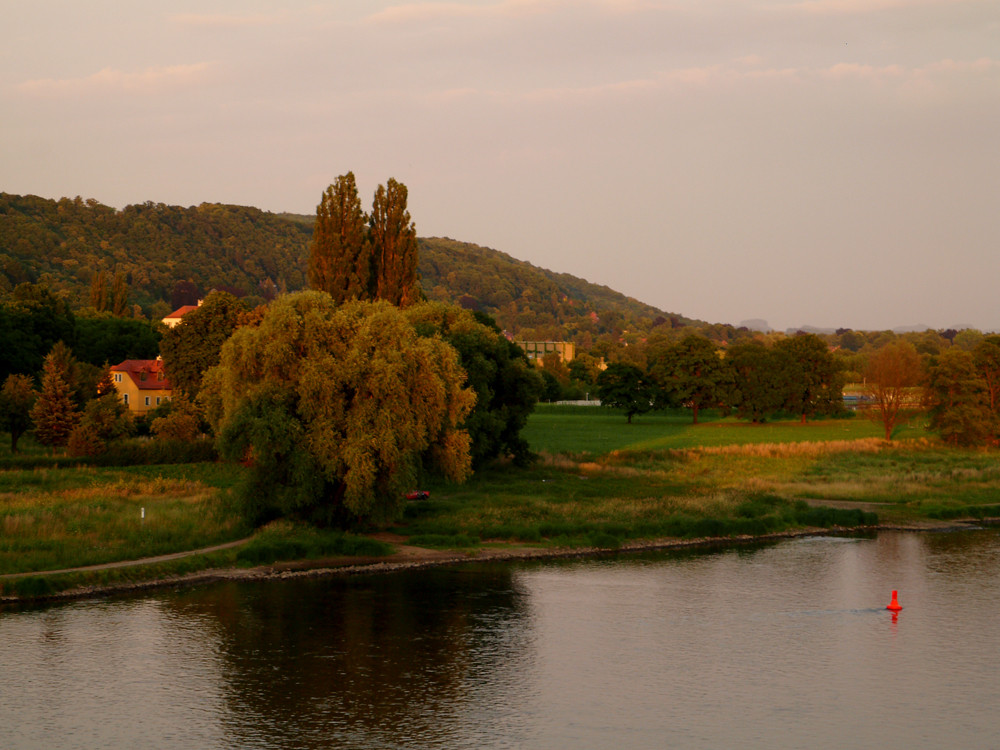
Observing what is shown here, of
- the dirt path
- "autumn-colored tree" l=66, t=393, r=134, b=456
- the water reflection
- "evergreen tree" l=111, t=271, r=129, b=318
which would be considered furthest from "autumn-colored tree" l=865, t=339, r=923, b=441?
"evergreen tree" l=111, t=271, r=129, b=318

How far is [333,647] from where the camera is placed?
34844 mm

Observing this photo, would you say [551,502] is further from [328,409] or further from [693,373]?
[693,373]

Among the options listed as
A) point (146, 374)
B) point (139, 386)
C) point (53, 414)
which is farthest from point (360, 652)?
point (146, 374)

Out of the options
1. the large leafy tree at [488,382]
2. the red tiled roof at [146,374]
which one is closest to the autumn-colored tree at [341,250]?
the large leafy tree at [488,382]

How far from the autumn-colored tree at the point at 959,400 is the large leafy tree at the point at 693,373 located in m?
35.9

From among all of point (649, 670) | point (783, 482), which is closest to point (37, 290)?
point (783, 482)

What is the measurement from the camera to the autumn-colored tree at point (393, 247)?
301ft

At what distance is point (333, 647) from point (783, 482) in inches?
1974

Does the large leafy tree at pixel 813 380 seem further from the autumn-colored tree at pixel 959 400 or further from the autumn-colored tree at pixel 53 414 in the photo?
the autumn-colored tree at pixel 53 414

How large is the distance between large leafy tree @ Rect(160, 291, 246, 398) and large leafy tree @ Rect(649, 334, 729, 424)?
6256 cm

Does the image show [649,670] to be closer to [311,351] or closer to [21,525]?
[311,351]

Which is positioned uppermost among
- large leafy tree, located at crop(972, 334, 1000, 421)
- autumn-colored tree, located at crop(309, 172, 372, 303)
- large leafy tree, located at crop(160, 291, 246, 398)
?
autumn-colored tree, located at crop(309, 172, 372, 303)

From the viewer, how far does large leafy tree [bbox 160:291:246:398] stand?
102562 millimetres

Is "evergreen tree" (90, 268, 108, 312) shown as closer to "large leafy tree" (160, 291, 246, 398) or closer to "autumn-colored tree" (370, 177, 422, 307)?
"large leafy tree" (160, 291, 246, 398)
